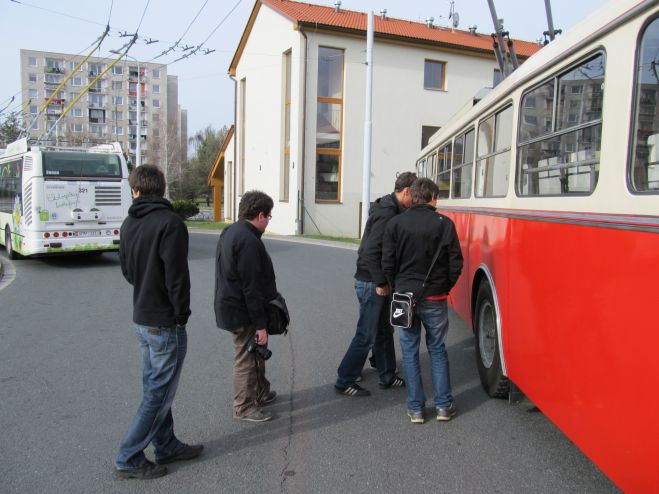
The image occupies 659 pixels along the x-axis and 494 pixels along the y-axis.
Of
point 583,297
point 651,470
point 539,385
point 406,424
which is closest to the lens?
point 651,470

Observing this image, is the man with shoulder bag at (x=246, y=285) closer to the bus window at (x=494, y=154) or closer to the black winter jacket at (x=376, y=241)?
the black winter jacket at (x=376, y=241)

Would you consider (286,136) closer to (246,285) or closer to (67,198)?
(67,198)

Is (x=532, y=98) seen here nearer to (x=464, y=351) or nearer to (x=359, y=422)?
(x=359, y=422)

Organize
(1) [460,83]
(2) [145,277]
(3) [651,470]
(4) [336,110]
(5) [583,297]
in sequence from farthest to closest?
(1) [460,83]
(4) [336,110]
(2) [145,277]
(5) [583,297]
(3) [651,470]

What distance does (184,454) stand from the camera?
12.0ft

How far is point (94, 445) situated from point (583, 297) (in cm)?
321

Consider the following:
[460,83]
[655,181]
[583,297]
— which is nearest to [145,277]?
[583,297]

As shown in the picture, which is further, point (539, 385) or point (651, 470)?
point (539, 385)

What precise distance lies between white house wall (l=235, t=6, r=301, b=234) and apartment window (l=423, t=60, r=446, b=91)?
605 centimetres

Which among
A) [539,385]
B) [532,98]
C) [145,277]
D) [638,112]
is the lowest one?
[539,385]

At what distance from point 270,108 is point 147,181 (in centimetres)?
2453

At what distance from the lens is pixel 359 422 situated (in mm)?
4273

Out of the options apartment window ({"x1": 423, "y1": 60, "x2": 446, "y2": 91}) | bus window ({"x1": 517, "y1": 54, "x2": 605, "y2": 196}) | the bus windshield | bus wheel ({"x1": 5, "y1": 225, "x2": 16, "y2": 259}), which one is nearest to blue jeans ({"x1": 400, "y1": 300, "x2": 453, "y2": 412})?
bus window ({"x1": 517, "y1": 54, "x2": 605, "y2": 196})

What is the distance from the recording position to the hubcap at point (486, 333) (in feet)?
15.9
